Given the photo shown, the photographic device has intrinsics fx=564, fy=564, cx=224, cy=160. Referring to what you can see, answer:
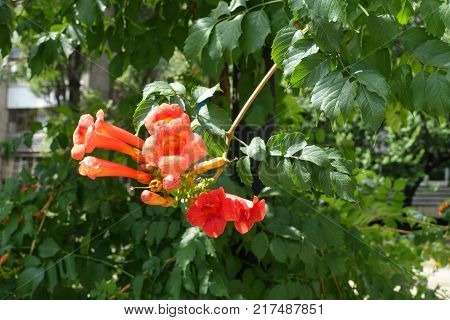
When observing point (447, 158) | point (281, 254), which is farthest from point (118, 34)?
point (447, 158)

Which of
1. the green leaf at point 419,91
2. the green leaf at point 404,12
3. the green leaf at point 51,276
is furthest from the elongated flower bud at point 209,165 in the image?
the green leaf at point 51,276

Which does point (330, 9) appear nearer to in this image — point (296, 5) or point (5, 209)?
point (296, 5)

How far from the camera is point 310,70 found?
137 cm

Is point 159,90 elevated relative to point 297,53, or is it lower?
lower

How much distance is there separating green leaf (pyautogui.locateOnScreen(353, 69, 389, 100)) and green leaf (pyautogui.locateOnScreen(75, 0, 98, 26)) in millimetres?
1324

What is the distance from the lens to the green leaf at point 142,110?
1.41m

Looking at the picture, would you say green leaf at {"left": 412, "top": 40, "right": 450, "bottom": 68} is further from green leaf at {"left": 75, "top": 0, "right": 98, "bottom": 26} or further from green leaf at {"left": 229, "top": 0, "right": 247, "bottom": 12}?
green leaf at {"left": 75, "top": 0, "right": 98, "bottom": 26}

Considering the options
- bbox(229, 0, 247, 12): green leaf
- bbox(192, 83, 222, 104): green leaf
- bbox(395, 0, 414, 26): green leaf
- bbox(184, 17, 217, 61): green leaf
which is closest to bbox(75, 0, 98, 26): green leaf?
bbox(184, 17, 217, 61): green leaf

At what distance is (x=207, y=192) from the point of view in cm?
134

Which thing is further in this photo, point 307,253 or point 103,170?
point 307,253

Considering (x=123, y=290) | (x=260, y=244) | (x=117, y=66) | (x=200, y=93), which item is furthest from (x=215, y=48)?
(x=123, y=290)

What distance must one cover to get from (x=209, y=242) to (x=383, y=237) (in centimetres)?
176

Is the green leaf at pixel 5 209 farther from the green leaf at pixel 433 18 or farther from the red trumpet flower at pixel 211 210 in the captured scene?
the green leaf at pixel 433 18

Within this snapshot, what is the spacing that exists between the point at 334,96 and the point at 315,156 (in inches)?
6.1
